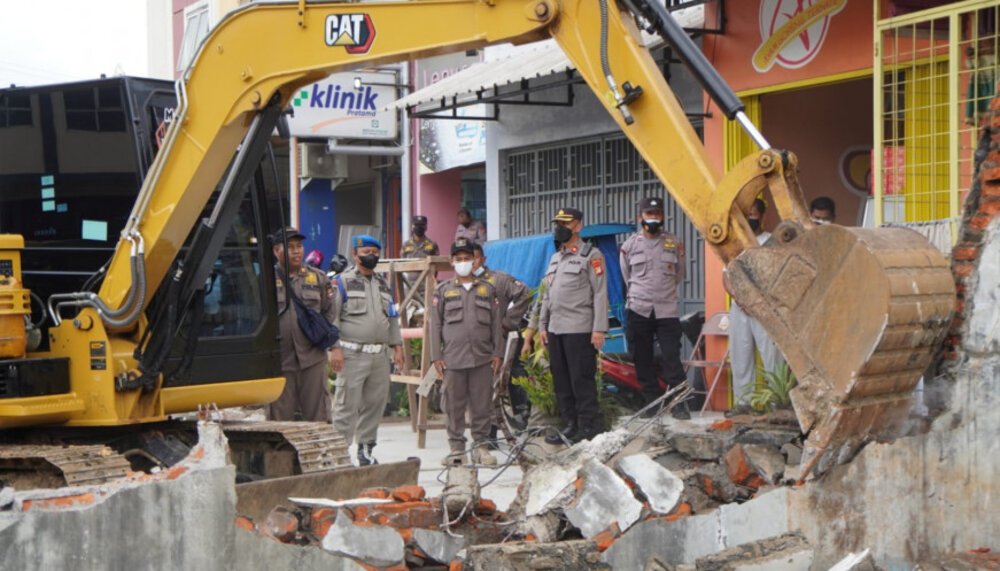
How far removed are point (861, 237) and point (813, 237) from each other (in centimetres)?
21

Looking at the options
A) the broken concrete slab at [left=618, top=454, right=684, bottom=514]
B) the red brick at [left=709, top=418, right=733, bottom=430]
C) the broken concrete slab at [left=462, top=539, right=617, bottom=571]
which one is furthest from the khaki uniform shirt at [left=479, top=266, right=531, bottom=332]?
the broken concrete slab at [left=462, top=539, right=617, bottom=571]

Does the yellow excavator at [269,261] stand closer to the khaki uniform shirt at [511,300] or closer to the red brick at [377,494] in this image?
the red brick at [377,494]

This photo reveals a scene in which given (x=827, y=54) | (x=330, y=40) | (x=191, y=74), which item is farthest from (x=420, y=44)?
(x=827, y=54)

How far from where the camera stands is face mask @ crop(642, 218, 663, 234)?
1171 cm

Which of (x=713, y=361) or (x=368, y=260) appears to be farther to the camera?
(x=713, y=361)

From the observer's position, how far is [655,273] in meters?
11.6

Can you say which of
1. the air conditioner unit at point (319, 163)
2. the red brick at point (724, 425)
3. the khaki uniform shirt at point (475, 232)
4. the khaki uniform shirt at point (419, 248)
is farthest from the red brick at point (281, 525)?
the air conditioner unit at point (319, 163)

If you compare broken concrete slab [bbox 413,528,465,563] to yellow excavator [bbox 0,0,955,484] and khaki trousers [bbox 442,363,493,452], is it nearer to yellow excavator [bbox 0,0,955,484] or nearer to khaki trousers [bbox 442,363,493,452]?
yellow excavator [bbox 0,0,955,484]

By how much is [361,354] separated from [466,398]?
42.3 inches

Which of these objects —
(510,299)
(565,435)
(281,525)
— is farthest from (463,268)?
(281,525)

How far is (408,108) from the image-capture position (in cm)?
1602

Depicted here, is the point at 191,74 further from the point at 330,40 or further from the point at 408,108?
the point at 408,108

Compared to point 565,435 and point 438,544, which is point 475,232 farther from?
point 438,544

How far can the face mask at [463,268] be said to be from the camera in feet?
36.7
